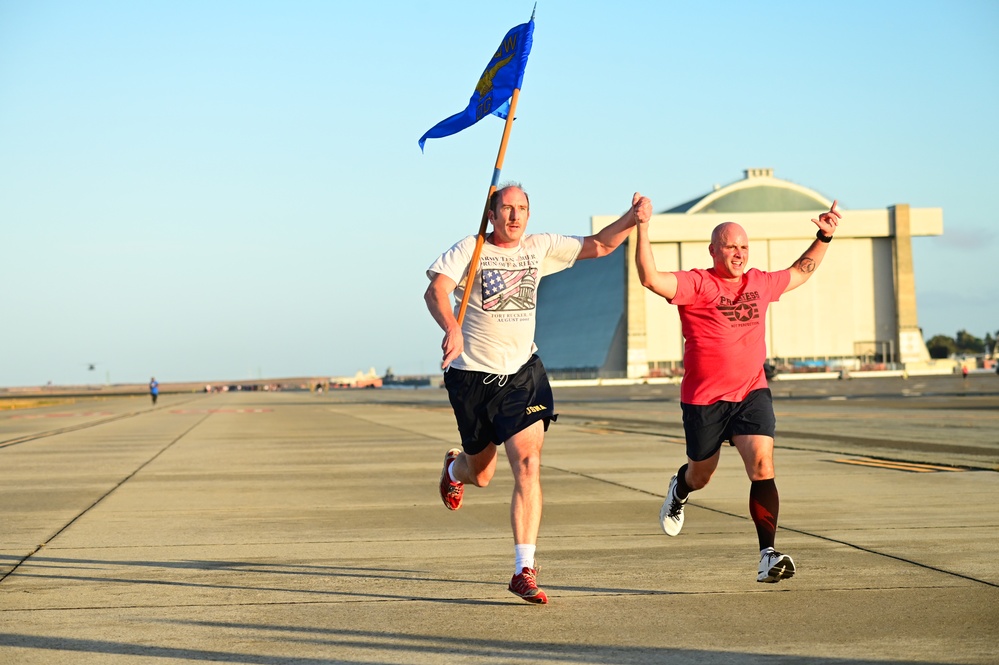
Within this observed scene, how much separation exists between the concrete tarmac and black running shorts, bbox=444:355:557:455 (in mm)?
889

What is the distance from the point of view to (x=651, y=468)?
1452 cm

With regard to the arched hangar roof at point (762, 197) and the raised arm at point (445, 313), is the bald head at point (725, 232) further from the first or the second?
the arched hangar roof at point (762, 197)

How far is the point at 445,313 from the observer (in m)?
6.51

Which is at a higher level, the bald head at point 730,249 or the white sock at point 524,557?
the bald head at point 730,249

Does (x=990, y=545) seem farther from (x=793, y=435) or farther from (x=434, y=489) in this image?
(x=793, y=435)

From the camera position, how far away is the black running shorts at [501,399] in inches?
264

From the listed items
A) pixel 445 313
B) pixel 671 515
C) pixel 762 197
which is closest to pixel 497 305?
pixel 445 313

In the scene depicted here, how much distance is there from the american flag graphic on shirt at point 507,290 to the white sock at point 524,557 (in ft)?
4.59

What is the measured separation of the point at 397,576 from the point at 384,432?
1907cm

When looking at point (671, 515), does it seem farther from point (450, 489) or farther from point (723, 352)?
point (450, 489)

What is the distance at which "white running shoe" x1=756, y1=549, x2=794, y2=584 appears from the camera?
6.25 metres

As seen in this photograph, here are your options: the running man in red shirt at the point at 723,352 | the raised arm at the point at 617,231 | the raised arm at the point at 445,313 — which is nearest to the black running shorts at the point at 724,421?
the running man in red shirt at the point at 723,352

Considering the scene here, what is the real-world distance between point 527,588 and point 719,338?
7.01 feet

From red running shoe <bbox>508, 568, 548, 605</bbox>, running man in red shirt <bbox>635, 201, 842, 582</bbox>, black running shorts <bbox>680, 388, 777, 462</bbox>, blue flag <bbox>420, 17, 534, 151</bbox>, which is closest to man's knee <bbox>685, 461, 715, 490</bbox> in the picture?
running man in red shirt <bbox>635, 201, 842, 582</bbox>
